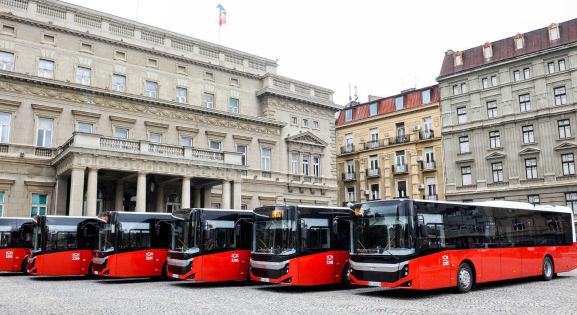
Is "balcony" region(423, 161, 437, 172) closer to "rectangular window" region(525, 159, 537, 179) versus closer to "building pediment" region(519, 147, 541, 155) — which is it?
"building pediment" region(519, 147, 541, 155)

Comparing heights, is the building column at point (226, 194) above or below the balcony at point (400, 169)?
below

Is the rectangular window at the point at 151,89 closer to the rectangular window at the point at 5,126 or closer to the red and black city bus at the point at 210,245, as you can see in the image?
the rectangular window at the point at 5,126

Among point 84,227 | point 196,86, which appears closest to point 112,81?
point 196,86

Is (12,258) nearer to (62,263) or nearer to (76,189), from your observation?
(76,189)

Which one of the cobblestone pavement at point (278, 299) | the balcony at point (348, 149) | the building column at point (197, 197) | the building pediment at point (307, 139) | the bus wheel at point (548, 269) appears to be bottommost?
the cobblestone pavement at point (278, 299)

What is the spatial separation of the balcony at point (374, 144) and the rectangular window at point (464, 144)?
9.01 meters

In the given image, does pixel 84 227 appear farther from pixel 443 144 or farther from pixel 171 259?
pixel 443 144

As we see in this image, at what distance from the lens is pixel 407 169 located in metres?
49.7

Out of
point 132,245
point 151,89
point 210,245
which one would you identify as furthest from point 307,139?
point 210,245

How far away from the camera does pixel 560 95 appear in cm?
3950

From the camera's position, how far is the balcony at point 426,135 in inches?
1892

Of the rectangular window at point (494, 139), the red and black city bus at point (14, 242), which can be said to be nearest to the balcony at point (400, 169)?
the rectangular window at point (494, 139)

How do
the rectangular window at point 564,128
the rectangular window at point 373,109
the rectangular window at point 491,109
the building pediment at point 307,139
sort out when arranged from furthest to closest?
1. the rectangular window at point 373,109
2. the rectangular window at point 491,109
3. the rectangular window at point 564,128
4. the building pediment at point 307,139

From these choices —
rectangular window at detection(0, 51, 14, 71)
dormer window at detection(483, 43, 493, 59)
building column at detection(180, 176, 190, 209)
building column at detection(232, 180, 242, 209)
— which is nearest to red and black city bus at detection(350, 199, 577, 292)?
building column at detection(180, 176, 190, 209)
